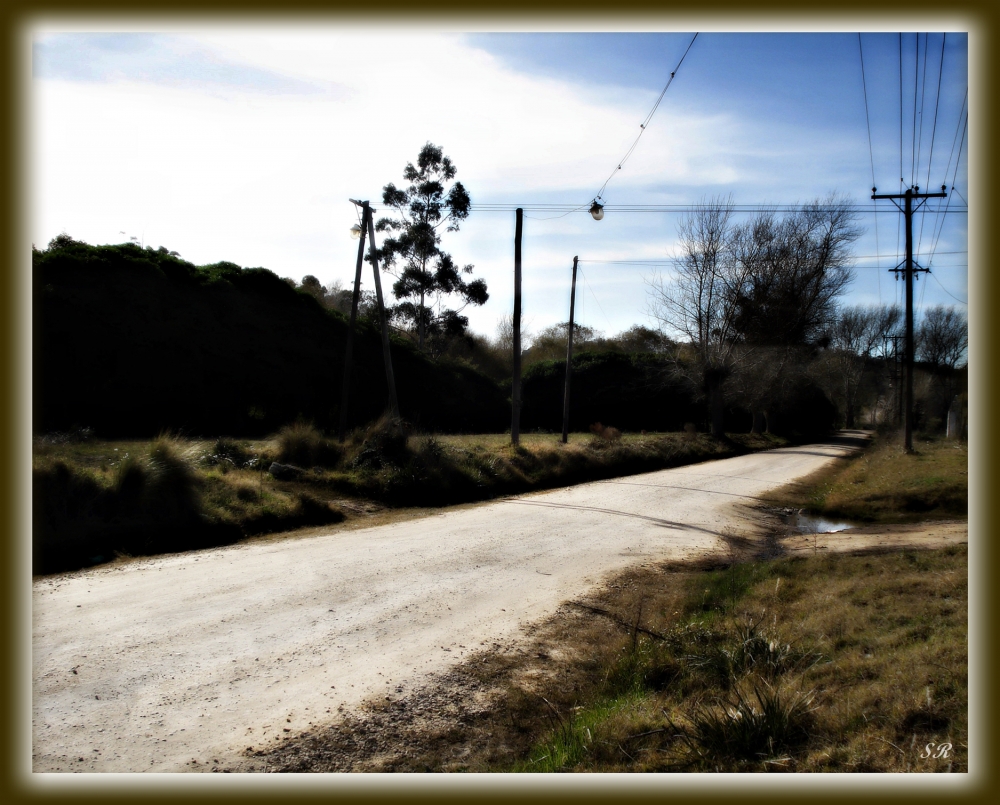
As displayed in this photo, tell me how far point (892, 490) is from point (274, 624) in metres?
13.2

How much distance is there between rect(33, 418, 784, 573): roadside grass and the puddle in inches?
226

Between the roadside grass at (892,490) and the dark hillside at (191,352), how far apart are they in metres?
11.4

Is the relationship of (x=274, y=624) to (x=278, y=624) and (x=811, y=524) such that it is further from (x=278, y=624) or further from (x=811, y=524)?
(x=811, y=524)

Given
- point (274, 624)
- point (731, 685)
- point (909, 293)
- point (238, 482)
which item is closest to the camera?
point (731, 685)

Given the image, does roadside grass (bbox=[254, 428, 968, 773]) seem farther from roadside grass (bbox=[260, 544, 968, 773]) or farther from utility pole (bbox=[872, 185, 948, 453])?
utility pole (bbox=[872, 185, 948, 453])

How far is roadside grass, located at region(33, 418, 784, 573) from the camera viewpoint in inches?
339

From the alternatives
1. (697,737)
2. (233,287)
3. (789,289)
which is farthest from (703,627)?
(789,289)

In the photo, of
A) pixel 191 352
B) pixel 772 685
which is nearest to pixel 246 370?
pixel 191 352

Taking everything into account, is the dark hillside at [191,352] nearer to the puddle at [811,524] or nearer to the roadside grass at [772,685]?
the puddle at [811,524]

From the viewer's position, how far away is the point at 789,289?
34.8 meters

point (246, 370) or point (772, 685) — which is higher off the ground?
point (246, 370)

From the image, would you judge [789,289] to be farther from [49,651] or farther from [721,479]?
[49,651]

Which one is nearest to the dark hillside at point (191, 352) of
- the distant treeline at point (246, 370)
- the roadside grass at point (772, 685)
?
the distant treeline at point (246, 370)

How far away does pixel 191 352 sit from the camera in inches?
1012
